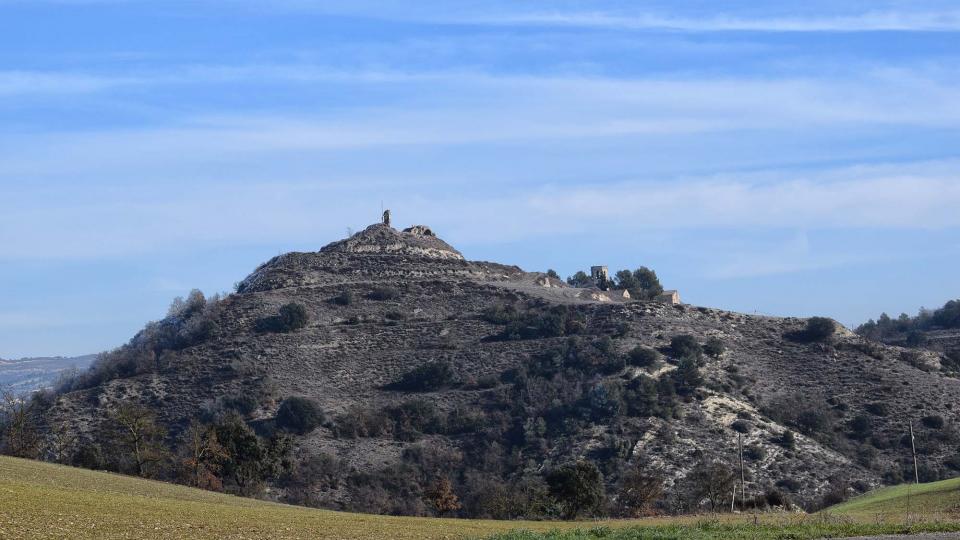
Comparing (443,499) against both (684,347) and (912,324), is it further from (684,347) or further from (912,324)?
(912,324)

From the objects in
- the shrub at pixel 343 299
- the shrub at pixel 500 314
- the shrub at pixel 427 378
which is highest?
the shrub at pixel 343 299

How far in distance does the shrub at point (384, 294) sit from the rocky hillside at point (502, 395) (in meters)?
0.33

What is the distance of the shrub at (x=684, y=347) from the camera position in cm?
10269

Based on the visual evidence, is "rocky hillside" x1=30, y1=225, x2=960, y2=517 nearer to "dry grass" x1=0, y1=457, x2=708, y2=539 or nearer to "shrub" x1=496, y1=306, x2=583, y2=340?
"shrub" x1=496, y1=306, x2=583, y2=340

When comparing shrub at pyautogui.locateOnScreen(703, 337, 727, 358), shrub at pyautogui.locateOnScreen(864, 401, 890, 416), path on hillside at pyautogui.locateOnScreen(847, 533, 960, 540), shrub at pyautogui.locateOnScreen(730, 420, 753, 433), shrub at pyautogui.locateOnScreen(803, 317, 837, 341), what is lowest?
path on hillside at pyautogui.locateOnScreen(847, 533, 960, 540)

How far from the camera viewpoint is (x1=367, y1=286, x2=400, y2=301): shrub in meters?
119

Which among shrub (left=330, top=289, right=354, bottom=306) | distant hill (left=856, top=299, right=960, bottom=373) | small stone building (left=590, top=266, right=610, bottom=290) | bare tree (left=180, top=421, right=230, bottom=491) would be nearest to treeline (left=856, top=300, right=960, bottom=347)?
distant hill (left=856, top=299, right=960, bottom=373)

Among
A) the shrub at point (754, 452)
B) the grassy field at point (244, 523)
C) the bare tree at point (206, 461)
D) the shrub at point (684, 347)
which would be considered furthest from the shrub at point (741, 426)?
the grassy field at point (244, 523)

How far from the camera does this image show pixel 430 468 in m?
87.4

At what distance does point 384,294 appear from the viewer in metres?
119

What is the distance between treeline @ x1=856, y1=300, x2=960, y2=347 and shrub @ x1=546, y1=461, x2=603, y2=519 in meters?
69.5

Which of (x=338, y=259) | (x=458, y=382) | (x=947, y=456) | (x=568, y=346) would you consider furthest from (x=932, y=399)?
(x=338, y=259)

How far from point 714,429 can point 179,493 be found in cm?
4494

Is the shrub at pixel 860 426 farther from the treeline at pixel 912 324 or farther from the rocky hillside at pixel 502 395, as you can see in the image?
the treeline at pixel 912 324
